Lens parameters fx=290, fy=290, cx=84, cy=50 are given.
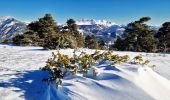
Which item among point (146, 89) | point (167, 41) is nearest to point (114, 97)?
point (146, 89)

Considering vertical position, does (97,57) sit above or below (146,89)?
above

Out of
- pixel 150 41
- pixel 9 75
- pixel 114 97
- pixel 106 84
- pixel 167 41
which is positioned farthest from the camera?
pixel 167 41

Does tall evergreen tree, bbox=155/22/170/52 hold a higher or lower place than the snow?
higher

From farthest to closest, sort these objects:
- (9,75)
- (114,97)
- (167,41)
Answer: (167,41)
(9,75)
(114,97)

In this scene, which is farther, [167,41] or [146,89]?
[167,41]

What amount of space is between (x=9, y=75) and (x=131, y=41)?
133 feet

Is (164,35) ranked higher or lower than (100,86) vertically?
higher

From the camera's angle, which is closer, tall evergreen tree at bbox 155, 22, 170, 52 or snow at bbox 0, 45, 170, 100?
snow at bbox 0, 45, 170, 100

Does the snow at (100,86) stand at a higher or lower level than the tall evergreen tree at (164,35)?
lower

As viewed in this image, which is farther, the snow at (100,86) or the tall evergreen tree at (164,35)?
the tall evergreen tree at (164,35)

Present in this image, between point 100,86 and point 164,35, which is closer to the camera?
point 100,86

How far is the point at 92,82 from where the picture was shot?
267 inches

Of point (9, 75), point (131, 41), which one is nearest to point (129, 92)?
point (9, 75)

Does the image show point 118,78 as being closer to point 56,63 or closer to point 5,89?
point 56,63
